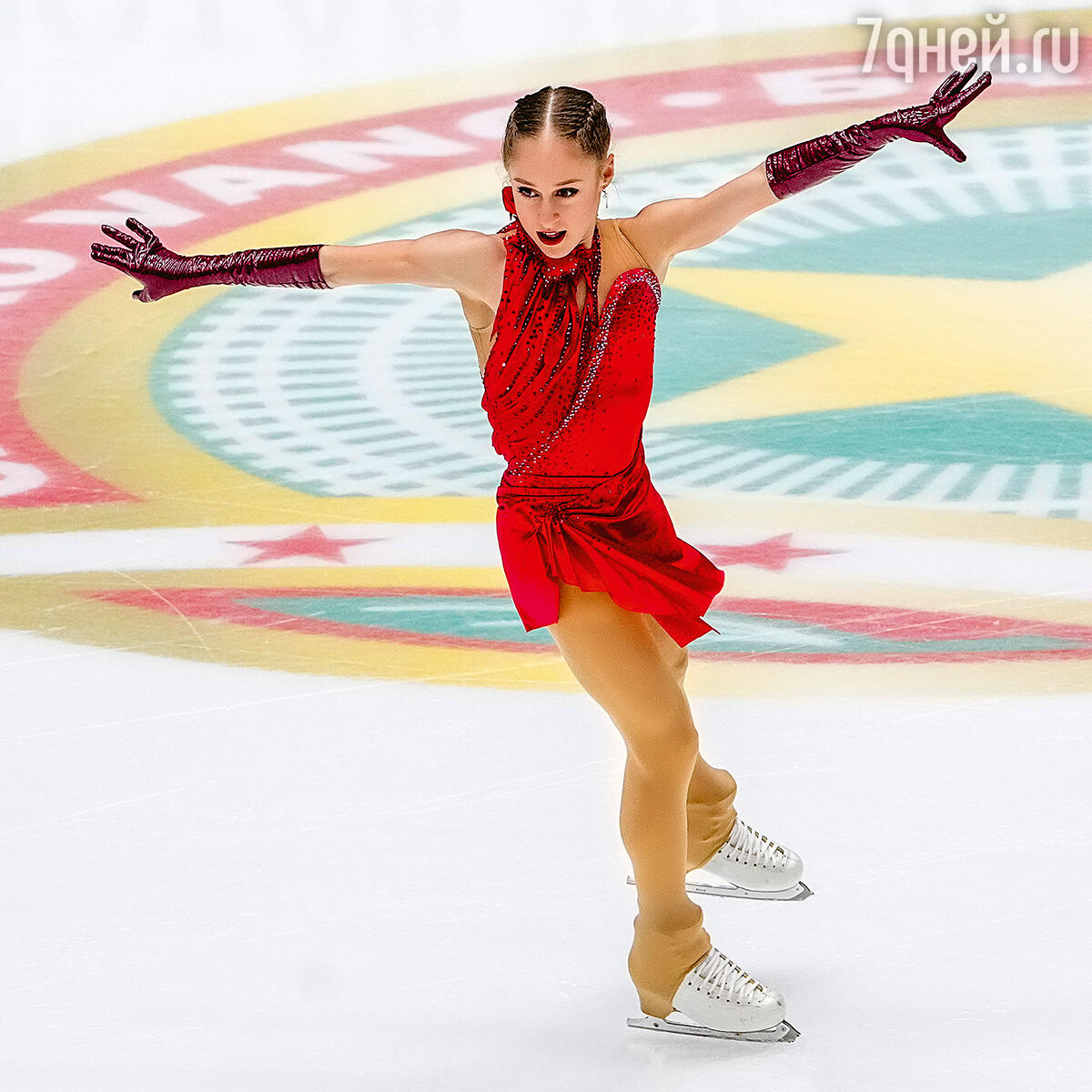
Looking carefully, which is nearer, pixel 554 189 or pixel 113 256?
pixel 554 189

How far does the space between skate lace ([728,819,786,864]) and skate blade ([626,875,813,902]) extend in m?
0.06

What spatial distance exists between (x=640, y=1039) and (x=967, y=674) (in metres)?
1.42

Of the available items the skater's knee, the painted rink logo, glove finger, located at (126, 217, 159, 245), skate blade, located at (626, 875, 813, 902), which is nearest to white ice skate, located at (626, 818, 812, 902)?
skate blade, located at (626, 875, 813, 902)

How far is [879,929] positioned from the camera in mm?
3166

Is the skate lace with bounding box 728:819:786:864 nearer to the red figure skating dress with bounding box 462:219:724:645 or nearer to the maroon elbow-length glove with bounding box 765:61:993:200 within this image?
the red figure skating dress with bounding box 462:219:724:645

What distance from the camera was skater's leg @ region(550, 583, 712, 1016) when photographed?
112 inches

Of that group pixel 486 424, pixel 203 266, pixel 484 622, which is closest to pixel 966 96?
pixel 203 266

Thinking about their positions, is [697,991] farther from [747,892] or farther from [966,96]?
[966,96]

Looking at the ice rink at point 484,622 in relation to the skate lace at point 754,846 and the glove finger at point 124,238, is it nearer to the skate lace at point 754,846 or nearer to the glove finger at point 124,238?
the skate lace at point 754,846

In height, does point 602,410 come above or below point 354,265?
below

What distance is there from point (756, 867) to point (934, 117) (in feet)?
4.08

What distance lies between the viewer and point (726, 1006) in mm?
2906

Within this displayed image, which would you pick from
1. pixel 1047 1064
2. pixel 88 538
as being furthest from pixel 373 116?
pixel 1047 1064

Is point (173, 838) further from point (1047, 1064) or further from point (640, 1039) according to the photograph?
point (1047, 1064)
